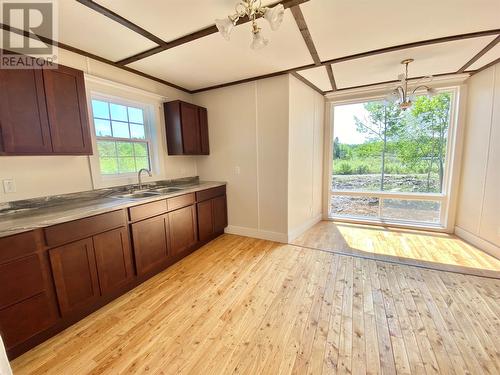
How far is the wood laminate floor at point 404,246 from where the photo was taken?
2.54 meters

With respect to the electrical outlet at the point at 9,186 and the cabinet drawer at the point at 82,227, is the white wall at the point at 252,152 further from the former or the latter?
the electrical outlet at the point at 9,186

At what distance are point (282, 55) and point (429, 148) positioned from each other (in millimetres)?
3062

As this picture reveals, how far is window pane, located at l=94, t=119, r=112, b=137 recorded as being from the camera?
247 centimetres

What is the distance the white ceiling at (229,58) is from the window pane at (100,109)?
59 cm

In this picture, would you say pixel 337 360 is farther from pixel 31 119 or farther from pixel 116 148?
pixel 116 148

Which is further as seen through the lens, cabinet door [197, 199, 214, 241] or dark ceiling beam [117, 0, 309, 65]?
cabinet door [197, 199, 214, 241]

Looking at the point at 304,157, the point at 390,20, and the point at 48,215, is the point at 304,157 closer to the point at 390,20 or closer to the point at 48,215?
the point at 390,20

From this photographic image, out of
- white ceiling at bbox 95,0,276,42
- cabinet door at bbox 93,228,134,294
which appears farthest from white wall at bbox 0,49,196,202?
white ceiling at bbox 95,0,276,42

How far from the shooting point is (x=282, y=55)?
2383 millimetres

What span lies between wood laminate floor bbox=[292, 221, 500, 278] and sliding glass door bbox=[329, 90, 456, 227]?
0.41 metres

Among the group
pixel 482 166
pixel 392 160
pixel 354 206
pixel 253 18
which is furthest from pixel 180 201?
pixel 482 166

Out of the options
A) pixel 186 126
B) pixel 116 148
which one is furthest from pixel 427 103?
pixel 116 148

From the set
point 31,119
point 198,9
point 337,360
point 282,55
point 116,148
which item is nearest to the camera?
point 337,360

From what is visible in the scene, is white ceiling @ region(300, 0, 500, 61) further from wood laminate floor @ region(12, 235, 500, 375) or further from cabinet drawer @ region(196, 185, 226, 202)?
wood laminate floor @ region(12, 235, 500, 375)
